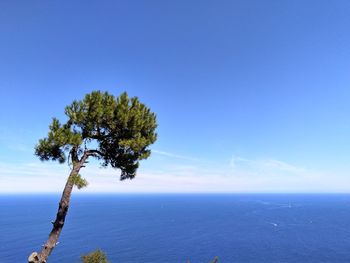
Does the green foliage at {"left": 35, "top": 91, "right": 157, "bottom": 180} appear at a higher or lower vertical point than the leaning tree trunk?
higher

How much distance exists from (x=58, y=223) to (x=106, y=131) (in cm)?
500

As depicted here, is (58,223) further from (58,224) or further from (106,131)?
(106,131)

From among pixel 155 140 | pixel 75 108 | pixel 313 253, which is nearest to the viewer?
pixel 75 108

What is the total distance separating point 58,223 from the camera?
1328 cm

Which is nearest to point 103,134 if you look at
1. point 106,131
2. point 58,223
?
point 106,131

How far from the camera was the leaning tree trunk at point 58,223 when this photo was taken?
41.5 ft

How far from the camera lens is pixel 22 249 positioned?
124 meters

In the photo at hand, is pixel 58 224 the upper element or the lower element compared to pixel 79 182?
lower

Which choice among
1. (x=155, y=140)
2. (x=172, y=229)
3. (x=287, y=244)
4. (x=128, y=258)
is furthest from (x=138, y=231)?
(x=155, y=140)

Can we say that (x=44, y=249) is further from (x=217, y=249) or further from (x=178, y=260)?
(x=217, y=249)

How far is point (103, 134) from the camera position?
614 inches

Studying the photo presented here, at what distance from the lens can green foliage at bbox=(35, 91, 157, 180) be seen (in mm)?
14539

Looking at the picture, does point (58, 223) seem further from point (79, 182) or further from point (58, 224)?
point (79, 182)

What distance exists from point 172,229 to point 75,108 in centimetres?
17746
